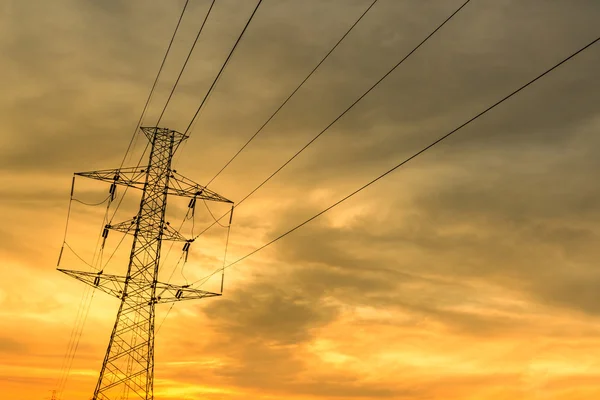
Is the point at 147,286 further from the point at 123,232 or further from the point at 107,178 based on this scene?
the point at 107,178

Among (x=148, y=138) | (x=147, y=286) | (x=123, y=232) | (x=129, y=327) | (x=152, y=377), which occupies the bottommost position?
(x=152, y=377)

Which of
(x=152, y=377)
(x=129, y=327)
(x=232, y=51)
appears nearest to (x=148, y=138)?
(x=129, y=327)

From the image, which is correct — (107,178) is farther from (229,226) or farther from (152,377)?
(152,377)

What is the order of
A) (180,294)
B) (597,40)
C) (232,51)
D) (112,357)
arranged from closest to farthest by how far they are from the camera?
(597,40) → (232,51) → (112,357) → (180,294)

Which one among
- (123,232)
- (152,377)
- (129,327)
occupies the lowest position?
(152,377)

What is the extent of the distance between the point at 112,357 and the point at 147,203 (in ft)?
38.3

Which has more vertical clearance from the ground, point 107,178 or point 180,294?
point 107,178

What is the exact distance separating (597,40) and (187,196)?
39.4 metres

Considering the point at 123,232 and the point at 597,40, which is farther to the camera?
the point at 123,232

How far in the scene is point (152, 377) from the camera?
4991cm

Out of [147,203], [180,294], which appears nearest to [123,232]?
[147,203]

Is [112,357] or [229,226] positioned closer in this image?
[112,357]

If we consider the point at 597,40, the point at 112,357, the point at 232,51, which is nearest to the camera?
the point at 597,40

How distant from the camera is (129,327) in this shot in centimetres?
5028
